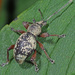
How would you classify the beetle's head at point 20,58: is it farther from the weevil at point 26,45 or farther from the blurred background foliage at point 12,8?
the blurred background foliage at point 12,8

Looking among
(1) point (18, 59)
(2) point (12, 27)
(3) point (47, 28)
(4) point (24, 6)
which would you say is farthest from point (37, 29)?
(4) point (24, 6)

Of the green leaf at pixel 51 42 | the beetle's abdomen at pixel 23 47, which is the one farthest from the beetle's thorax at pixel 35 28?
the beetle's abdomen at pixel 23 47

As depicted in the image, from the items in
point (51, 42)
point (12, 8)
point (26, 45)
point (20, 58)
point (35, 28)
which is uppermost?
point (12, 8)

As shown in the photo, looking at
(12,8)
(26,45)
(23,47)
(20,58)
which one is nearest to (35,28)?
(26,45)

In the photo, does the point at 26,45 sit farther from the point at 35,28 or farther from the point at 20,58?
the point at 35,28

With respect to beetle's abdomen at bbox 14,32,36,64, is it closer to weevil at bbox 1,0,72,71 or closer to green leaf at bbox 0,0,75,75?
weevil at bbox 1,0,72,71

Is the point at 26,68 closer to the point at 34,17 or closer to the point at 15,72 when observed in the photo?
the point at 15,72
